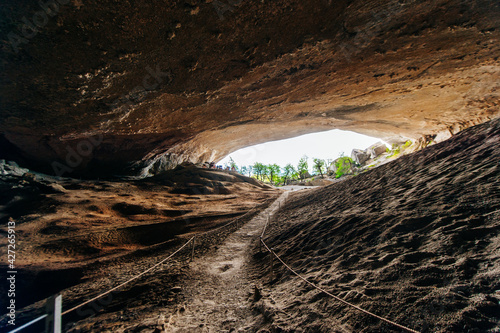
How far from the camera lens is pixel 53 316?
211cm

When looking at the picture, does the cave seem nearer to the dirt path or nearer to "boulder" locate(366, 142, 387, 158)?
the dirt path

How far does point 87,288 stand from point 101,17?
6826mm

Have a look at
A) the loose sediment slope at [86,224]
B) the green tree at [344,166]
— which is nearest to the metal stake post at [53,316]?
the loose sediment slope at [86,224]

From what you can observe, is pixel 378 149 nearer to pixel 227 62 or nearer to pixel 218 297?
pixel 227 62

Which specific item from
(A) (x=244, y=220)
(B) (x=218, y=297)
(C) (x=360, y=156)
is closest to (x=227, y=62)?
(B) (x=218, y=297)

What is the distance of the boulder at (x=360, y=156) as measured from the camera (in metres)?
49.8

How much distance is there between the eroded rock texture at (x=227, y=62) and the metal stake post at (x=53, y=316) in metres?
5.40

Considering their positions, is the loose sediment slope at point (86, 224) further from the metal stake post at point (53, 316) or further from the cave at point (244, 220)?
the metal stake post at point (53, 316)

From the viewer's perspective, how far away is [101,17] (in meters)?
4.27

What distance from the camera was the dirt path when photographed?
3.43 meters

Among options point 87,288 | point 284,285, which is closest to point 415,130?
point 284,285

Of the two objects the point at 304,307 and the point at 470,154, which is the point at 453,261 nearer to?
the point at 304,307

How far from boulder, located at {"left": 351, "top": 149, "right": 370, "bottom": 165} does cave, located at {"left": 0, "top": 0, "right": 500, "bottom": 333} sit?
41.7 meters

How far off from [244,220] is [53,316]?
32.3 ft
